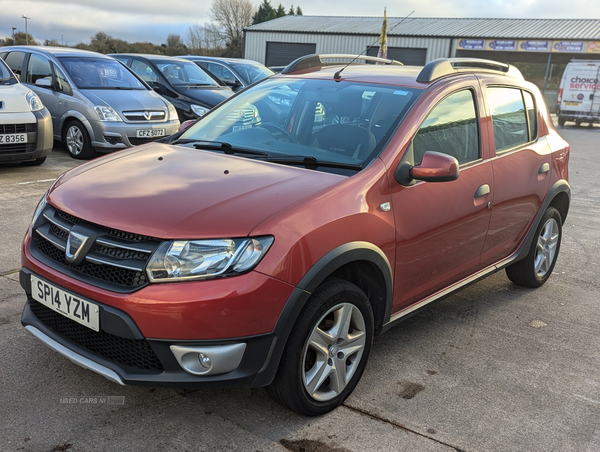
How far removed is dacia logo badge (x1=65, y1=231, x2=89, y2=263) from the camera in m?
2.52

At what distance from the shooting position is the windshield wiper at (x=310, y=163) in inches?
119

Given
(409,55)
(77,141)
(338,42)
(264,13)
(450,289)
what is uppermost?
(264,13)

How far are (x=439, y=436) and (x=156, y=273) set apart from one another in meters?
1.48

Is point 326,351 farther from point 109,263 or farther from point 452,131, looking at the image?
point 452,131

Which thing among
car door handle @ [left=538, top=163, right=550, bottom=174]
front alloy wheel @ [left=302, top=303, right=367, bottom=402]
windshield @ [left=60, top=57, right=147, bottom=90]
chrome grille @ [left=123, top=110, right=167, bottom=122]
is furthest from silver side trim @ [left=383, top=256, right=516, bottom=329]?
windshield @ [left=60, top=57, right=147, bottom=90]

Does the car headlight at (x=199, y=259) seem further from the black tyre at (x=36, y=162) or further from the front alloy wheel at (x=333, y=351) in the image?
the black tyre at (x=36, y=162)

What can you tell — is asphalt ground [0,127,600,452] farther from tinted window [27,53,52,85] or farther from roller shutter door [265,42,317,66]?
roller shutter door [265,42,317,66]

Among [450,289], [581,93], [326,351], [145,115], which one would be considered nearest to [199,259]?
[326,351]

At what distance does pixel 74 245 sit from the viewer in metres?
2.55

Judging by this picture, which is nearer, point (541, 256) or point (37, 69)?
point (541, 256)

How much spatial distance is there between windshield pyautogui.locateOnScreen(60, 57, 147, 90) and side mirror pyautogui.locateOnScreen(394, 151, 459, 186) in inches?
293

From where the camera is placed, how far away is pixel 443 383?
321 centimetres

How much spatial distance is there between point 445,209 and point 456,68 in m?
1.09

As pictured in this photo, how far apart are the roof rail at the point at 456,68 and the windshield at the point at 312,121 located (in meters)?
0.20
